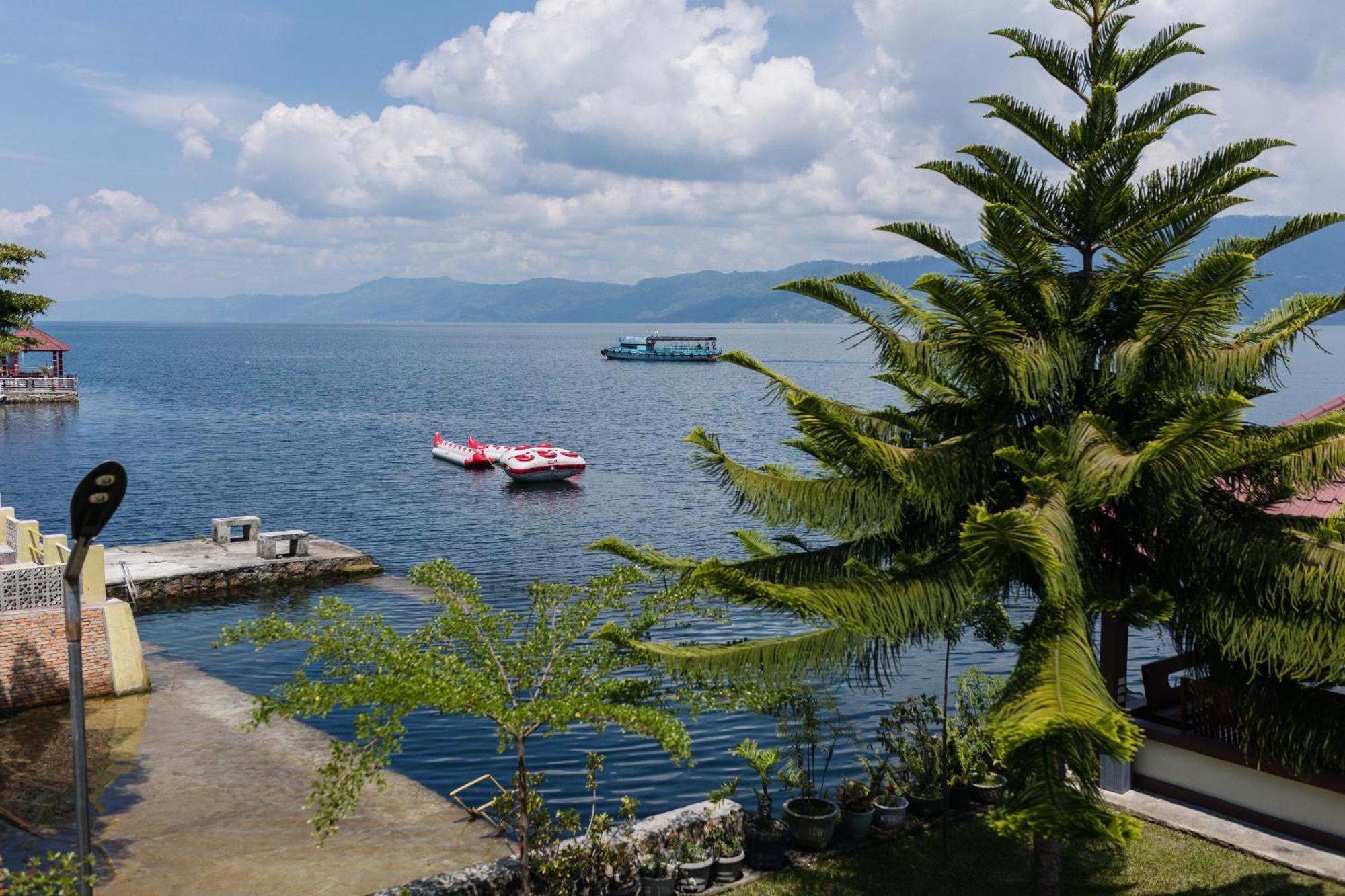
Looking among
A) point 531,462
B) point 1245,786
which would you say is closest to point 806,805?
point 1245,786

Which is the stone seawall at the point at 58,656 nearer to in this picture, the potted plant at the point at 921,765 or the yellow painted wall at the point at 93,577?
the yellow painted wall at the point at 93,577

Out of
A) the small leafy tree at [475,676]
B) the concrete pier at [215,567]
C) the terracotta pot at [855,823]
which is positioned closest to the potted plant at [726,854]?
the terracotta pot at [855,823]

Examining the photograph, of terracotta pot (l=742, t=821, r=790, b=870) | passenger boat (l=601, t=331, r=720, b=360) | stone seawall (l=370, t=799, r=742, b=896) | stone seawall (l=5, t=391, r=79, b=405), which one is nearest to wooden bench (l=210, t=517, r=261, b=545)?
stone seawall (l=370, t=799, r=742, b=896)

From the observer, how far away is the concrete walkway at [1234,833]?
44.3 feet

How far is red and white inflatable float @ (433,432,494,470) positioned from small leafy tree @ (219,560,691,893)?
178ft

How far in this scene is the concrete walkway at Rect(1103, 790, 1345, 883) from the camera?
13.5 m

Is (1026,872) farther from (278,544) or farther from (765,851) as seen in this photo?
(278,544)

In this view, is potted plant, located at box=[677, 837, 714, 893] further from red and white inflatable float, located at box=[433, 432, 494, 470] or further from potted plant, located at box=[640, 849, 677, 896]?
red and white inflatable float, located at box=[433, 432, 494, 470]

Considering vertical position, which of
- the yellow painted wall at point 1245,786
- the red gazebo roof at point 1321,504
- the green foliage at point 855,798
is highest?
the red gazebo roof at point 1321,504

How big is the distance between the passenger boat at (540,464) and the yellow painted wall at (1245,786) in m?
46.5

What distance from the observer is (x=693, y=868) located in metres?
13.1

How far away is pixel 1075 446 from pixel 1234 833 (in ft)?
24.6

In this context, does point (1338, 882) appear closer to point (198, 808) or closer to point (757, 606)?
point (757, 606)

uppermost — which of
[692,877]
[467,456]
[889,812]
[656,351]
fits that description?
[656,351]
